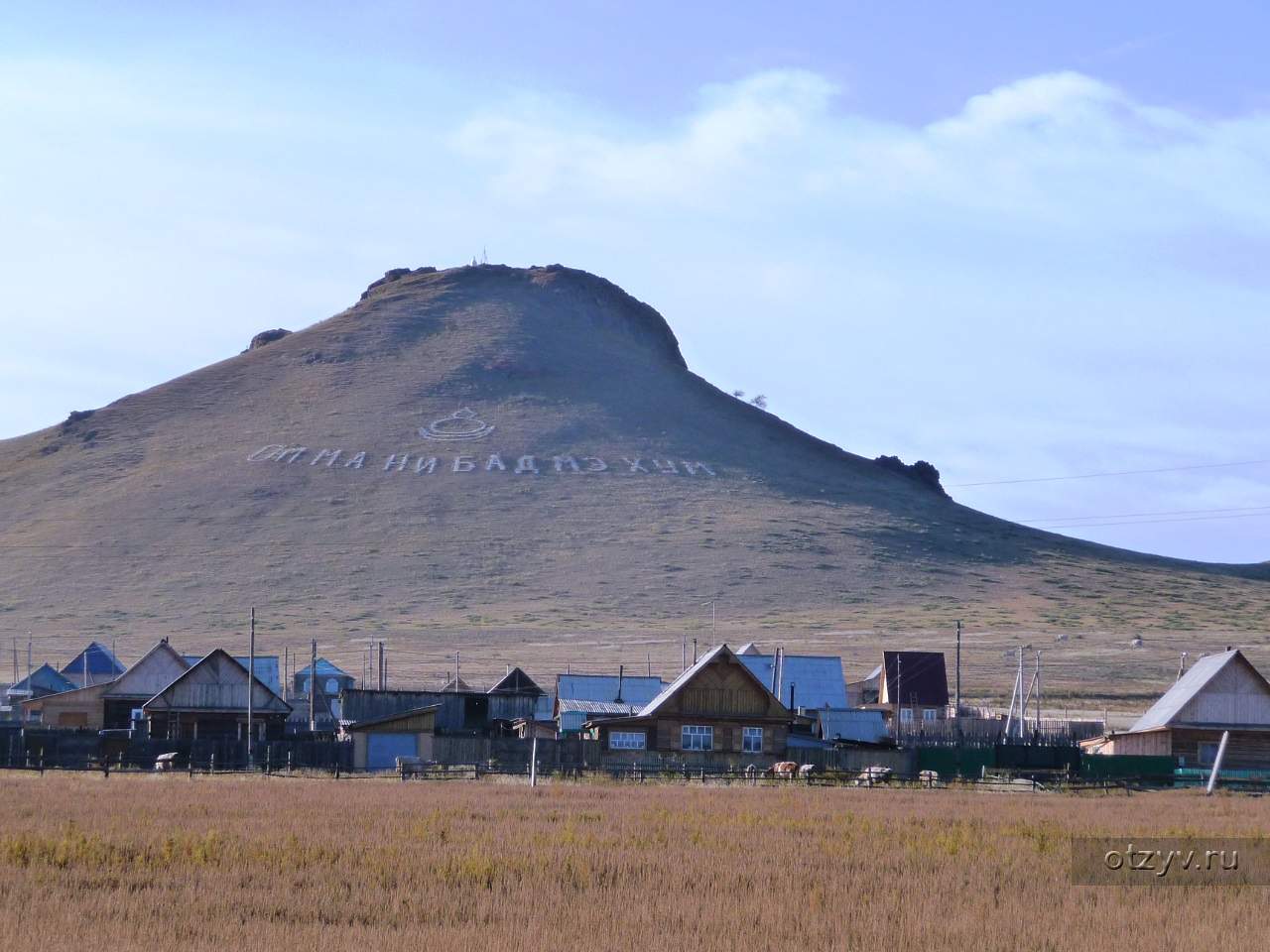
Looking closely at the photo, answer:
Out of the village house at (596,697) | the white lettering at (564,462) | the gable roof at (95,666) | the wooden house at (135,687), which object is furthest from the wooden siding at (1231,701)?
the white lettering at (564,462)

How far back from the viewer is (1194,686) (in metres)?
Answer: 52.1

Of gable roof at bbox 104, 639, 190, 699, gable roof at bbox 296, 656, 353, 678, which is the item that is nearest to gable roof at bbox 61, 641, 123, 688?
gable roof at bbox 296, 656, 353, 678

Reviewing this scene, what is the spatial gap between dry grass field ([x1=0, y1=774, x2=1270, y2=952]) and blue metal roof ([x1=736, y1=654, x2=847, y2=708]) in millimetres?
36274

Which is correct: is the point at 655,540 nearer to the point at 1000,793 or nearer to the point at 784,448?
the point at 784,448

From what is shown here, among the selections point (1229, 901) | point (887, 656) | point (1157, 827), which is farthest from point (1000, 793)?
point (887, 656)

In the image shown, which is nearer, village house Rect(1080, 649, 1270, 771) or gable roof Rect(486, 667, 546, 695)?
village house Rect(1080, 649, 1270, 771)

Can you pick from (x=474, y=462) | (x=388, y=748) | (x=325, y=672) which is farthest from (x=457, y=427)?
(x=388, y=748)

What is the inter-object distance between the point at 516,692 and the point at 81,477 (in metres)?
110

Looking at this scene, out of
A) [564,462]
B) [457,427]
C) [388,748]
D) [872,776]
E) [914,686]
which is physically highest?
[457,427]

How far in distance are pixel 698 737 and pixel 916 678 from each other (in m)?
26.2

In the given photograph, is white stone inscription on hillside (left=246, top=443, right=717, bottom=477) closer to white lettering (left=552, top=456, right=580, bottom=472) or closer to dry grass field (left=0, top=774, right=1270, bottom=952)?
white lettering (left=552, top=456, right=580, bottom=472)

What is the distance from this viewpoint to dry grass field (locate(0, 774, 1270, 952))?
15734 millimetres

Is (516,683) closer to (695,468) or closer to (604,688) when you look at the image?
(604,688)

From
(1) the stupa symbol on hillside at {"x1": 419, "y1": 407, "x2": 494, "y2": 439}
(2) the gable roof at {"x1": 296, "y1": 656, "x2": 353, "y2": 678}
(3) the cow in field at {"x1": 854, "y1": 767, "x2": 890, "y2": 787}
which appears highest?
(1) the stupa symbol on hillside at {"x1": 419, "y1": 407, "x2": 494, "y2": 439}
